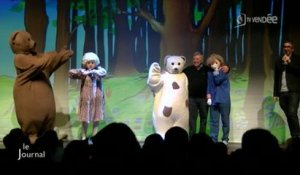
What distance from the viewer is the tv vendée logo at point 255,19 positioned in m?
5.80

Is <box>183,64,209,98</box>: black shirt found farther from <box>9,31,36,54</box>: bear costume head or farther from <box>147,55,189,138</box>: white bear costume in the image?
<box>9,31,36,54</box>: bear costume head

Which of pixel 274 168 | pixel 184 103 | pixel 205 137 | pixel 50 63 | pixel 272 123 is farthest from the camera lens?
pixel 272 123

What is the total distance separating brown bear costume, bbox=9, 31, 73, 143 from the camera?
13.4ft

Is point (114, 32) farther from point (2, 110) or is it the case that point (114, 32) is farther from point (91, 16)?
point (2, 110)

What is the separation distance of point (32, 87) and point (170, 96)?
1.51m

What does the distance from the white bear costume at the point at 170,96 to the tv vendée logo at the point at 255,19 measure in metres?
1.07

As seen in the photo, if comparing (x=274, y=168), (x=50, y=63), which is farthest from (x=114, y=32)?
(x=274, y=168)

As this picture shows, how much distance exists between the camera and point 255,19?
5805 millimetres

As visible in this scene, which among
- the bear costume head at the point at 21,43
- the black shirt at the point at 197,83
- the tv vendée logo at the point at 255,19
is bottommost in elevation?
the black shirt at the point at 197,83

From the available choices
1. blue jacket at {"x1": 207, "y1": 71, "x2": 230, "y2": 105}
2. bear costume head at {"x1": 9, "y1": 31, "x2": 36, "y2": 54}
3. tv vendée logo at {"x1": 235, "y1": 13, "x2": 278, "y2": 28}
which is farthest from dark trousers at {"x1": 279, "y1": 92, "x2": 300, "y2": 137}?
bear costume head at {"x1": 9, "y1": 31, "x2": 36, "y2": 54}

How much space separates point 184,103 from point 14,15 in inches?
93.6

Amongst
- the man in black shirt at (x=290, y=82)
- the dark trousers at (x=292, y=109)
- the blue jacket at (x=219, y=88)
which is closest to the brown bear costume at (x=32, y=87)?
the blue jacket at (x=219, y=88)

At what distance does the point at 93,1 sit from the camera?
5.87 m

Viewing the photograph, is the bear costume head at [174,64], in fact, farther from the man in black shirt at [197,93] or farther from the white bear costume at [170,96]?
the man in black shirt at [197,93]
